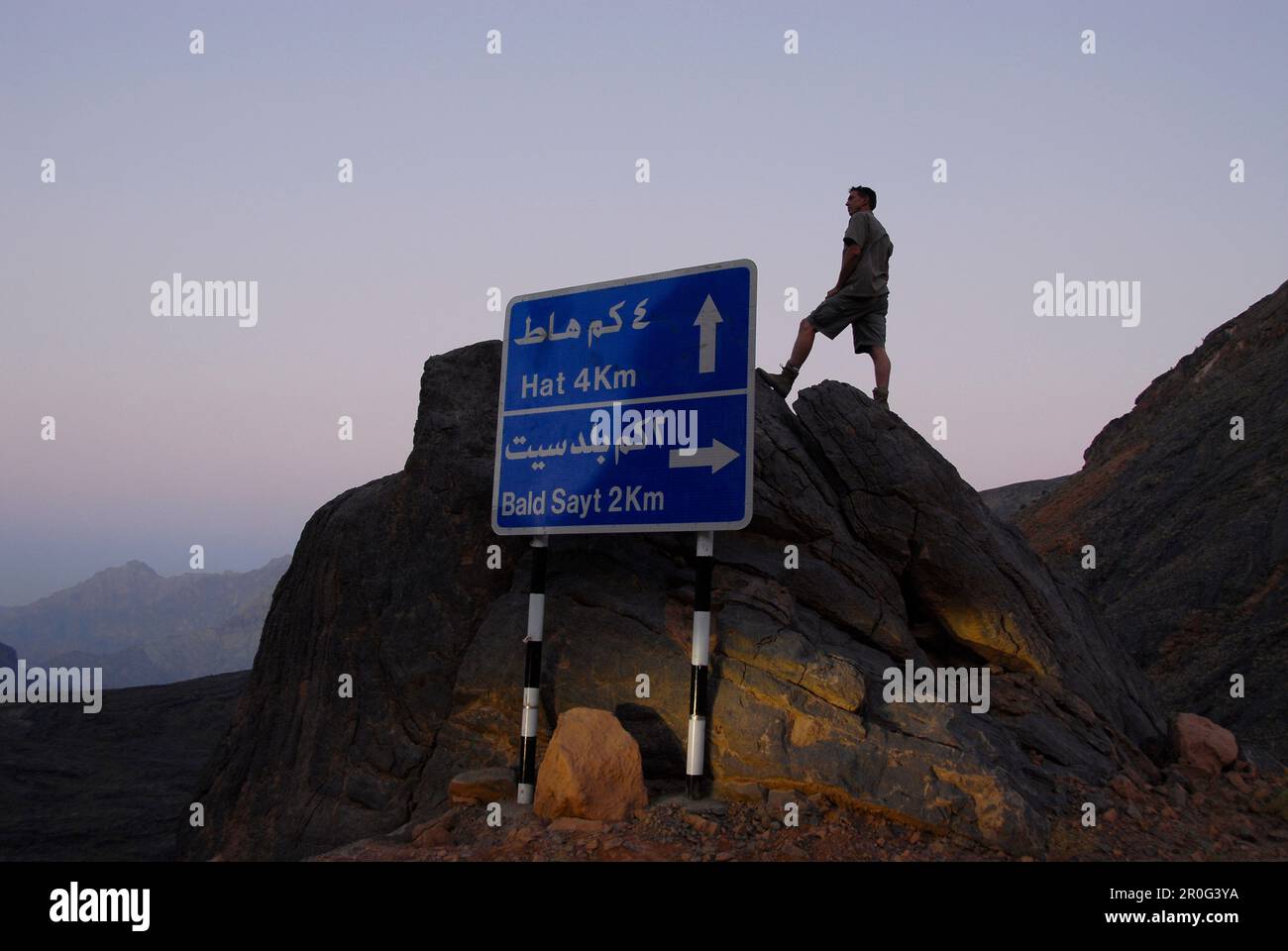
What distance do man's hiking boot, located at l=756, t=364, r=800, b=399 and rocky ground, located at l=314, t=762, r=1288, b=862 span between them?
4749 millimetres

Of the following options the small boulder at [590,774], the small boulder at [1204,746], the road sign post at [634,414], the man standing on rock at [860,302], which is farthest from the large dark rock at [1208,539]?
the small boulder at [590,774]

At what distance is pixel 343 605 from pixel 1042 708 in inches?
285

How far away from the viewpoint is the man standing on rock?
11086mm

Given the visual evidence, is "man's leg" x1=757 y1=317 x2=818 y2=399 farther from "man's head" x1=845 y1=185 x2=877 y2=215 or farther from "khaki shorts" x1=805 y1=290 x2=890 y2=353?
"man's head" x1=845 y1=185 x2=877 y2=215

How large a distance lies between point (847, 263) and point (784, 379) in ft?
4.57

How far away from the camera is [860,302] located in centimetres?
1125

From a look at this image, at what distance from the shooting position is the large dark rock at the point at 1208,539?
1845 centimetres

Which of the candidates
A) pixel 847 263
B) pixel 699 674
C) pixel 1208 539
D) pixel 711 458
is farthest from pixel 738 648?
pixel 1208 539

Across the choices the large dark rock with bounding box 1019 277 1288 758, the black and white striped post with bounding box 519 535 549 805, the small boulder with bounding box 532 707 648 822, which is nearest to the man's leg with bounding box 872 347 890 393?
the black and white striped post with bounding box 519 535 549 805

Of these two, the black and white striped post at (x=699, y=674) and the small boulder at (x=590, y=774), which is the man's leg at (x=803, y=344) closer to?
the black and white striped post at (x=699, y=674)

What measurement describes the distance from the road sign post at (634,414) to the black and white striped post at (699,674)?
11 millimetres

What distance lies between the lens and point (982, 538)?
35.2 feet
